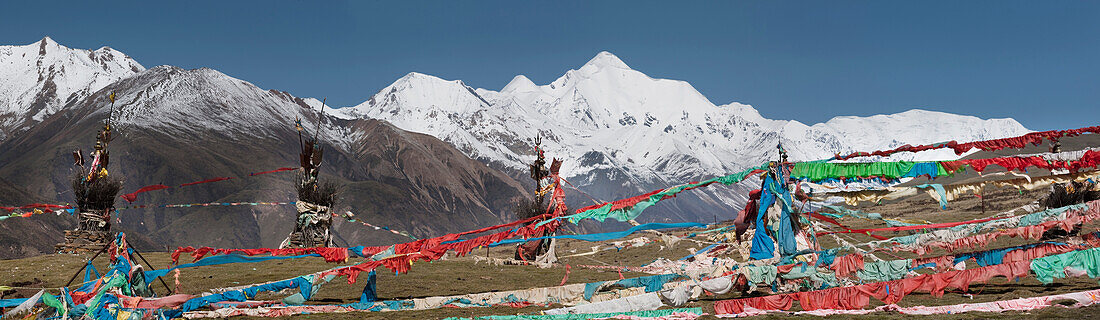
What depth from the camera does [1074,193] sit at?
3025 cm

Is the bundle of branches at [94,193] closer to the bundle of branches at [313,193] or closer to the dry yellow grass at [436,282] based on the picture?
the dry yellow grass at [436,282]

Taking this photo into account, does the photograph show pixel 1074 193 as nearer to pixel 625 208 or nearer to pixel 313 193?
pixel 625 208

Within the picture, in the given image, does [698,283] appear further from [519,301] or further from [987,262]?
[987,262]

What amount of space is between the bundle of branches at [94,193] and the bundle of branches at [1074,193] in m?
42.2

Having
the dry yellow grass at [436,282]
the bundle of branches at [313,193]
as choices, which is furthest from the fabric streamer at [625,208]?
the bundle of branches at [313,193]

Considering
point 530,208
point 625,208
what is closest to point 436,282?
point 625,208

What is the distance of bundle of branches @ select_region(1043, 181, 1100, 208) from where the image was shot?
29.7 meters

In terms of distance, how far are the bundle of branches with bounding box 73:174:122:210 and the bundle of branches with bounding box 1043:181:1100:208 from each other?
42.2 meters

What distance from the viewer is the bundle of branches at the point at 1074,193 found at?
29.7 m

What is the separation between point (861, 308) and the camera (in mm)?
15570

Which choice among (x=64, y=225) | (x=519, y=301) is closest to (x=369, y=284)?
(x=519, y=301)

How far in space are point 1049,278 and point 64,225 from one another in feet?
591

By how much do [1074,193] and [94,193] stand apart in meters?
43.5

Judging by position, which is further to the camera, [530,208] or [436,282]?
[530,208]
